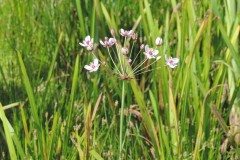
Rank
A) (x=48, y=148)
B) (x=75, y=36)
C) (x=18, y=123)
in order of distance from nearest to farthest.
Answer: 1. (x=48, y=148)
2. (x=18, y=123)
3. (x=75, y=36)

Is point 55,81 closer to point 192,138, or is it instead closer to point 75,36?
point 75,36

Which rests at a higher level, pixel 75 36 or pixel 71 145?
pixel 75 36

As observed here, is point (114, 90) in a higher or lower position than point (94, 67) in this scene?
lower

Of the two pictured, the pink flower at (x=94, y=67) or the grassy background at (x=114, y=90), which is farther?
the grassy background at (x=114, y=90)

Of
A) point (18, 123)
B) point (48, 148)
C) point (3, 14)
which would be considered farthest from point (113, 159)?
point (3, 14)

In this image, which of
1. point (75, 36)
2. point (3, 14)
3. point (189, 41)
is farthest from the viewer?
point (3, 14)

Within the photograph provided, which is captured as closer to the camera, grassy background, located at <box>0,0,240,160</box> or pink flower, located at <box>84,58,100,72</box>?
pink flower, located at <box>84,58,100,72</box>

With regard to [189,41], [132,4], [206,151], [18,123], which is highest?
[132,4]

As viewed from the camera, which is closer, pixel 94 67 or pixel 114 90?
pixel 94 67
